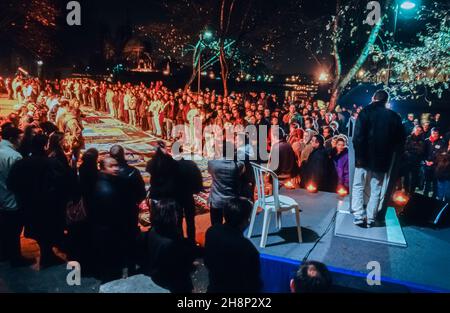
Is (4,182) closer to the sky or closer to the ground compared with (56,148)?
closer to the ground

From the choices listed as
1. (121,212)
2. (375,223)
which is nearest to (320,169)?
(375,223)

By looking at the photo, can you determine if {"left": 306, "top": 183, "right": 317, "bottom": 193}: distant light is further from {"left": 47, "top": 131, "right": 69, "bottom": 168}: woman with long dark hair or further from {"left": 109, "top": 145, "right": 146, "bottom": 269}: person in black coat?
{"left": 47, "top": 131, "right": 69, "bottom": 168}: woman with long dark hair

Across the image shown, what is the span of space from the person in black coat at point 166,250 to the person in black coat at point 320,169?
3640 mm

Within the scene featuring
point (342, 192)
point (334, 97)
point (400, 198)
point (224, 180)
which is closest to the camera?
point (224, 180)

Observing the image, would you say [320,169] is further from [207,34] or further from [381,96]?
[207,34]

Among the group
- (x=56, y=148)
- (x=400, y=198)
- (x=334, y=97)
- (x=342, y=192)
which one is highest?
(x=334, y=97)

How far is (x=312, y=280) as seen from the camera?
8.82 ft

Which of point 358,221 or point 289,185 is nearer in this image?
point 358,221

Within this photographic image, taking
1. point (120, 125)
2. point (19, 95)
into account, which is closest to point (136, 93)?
point (120, 125)

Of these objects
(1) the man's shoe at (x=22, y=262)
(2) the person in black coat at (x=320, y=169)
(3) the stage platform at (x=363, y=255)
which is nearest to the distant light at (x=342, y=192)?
(2) the person in black coat at (x=320, y=169)

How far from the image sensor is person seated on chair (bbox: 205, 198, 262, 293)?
303cm

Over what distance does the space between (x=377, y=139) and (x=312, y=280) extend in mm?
2593

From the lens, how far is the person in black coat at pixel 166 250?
3.92 m

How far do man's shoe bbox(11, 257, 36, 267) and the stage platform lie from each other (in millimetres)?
3215
